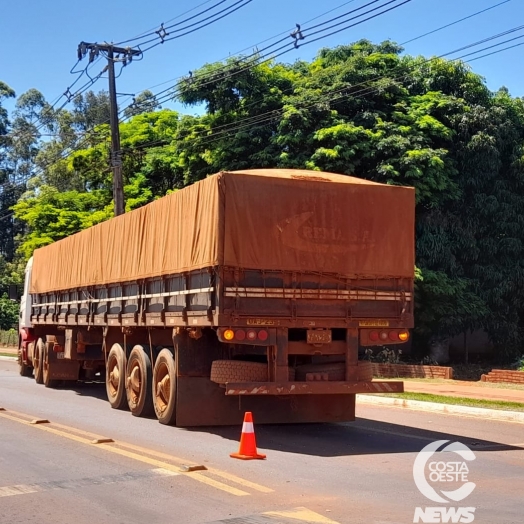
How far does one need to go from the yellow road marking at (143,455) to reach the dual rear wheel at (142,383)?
1301mm

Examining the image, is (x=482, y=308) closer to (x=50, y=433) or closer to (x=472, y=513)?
(x=50, y=433)

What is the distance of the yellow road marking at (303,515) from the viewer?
6402 millimetres

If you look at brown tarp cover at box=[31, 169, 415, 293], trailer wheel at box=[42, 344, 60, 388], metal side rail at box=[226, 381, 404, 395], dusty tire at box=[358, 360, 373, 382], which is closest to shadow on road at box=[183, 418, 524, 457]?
metal side rail at box=[226, 381, 404, 395]

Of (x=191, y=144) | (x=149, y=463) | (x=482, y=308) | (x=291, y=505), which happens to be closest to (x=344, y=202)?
Result: (x=149, y=463)

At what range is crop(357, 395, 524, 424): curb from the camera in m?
13.8

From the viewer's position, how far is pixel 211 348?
11633 mm

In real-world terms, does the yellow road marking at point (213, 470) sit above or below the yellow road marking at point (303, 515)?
above

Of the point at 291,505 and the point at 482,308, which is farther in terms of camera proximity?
the point at 482,308

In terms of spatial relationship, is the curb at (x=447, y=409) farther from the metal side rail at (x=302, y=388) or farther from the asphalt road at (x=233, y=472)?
the metal side rail at (x=302, y=388)

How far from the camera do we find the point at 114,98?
26.0 m

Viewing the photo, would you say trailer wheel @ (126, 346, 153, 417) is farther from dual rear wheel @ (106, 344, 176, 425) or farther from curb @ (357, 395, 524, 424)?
curb @ (357, 395, 524, 424)

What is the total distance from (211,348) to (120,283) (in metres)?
3.35

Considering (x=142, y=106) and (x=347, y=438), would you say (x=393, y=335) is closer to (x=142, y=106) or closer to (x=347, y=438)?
(x=347, y=438)

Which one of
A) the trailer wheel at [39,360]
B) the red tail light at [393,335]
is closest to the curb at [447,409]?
the red tail light at [393,335]
